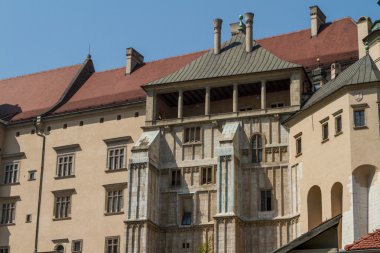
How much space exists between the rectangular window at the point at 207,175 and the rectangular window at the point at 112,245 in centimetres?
655

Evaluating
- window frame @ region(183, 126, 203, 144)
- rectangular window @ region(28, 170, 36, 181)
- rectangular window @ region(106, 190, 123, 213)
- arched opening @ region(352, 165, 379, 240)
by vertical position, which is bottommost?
arched opening @ region(352, 165, 379, 240)

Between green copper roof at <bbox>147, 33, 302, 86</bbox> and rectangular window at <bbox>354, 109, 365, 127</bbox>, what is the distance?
21.5 ft

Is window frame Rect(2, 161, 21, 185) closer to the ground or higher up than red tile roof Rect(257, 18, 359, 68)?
closer to the ground

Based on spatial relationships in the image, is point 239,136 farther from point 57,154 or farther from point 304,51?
point 57,154

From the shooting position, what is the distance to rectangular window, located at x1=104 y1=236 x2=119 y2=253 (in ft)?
154

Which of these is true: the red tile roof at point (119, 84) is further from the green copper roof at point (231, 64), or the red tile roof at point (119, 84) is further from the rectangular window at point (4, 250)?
the rectangular window at point (4, 250)

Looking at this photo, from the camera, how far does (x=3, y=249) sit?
5078 cm

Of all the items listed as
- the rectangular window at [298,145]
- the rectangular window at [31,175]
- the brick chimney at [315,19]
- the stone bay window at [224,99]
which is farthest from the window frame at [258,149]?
the rectangular window at [31,175]

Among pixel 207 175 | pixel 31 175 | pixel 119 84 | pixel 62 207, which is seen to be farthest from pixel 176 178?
pixel 31 175

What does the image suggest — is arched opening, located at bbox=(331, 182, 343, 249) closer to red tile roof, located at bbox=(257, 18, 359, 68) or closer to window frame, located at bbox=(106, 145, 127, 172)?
red tile roof, located at bbox=(257, 18, 359, 68)

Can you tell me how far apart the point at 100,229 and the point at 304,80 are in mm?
14806

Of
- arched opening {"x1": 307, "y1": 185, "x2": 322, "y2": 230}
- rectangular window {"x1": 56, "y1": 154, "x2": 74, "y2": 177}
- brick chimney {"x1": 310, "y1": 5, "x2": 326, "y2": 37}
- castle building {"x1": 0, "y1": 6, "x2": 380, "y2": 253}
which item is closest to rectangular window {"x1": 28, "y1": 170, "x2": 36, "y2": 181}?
castle building {"x1": 0, "y1": 6, "x2": 380, "y2": 253}

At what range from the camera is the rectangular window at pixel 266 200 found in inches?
1683

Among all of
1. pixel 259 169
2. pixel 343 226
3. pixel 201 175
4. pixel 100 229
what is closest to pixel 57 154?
pixel 100 229
